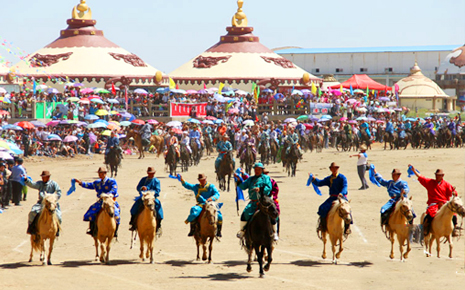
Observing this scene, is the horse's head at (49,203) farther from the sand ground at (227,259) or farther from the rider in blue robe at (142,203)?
the rider in blue robe at (142,203)

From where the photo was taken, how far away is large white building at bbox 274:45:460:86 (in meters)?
101

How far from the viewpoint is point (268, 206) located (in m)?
13.7

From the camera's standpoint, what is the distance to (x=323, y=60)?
103 metres

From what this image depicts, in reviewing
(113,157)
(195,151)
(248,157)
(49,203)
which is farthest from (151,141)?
(49,203)

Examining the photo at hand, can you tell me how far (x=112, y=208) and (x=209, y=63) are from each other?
64546 mm

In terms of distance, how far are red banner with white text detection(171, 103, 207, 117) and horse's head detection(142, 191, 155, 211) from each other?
3570 cm

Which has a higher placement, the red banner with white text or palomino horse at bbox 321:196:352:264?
the red banner with white text

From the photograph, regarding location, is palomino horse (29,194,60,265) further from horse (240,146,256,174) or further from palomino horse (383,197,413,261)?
horse (240,146,256,174)

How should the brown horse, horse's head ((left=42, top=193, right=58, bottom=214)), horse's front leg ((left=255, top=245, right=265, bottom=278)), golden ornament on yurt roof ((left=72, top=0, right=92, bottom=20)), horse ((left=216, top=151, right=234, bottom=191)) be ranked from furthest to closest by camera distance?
golden ornament on yurt roof ((left=72, top=0, right=92, bottom=20)) → the brown horse → horse ((left=216, top=151, right=234, bottom=191)) → horse's head ((left=42, top=193, right=58, bottom=214)) → horse's front leg ((left=255, top=245, right=265, bottom=278))

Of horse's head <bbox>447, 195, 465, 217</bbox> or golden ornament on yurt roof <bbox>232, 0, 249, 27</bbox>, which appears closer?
horse's head <bbox>447, 195, 465, 217</bbox>

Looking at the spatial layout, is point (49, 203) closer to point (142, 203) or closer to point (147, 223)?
point (142, 203)

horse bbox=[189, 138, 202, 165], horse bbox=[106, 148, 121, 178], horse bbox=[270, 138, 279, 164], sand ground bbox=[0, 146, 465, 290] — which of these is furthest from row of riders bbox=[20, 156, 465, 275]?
horse bbox=[270, 138, 279, 164]

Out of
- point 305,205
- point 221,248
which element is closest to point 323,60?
point 305,205

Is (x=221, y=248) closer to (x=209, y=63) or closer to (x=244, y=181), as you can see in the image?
(x=244, y=181)
